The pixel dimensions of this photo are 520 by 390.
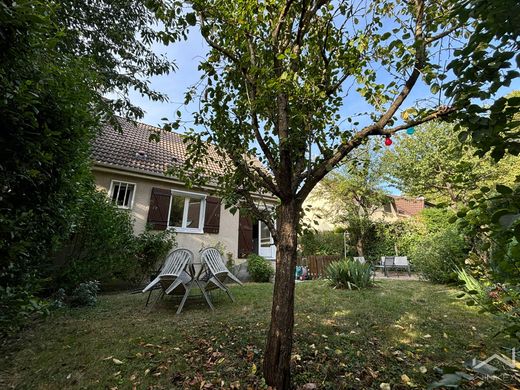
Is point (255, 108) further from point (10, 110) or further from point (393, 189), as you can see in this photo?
point (393, 189)

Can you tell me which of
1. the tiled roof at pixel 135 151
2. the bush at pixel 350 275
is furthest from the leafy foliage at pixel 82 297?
the bush at pixel 350 275

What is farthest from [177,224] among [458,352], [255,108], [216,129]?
[458,352]

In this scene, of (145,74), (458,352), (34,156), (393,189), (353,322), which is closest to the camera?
(34,156)

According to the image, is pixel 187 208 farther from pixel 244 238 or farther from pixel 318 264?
pixel 318 264

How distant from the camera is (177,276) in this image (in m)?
4.78

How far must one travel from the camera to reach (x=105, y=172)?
7855 millimetres

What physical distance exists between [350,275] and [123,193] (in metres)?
7.04

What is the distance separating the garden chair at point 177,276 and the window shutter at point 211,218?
4.07m

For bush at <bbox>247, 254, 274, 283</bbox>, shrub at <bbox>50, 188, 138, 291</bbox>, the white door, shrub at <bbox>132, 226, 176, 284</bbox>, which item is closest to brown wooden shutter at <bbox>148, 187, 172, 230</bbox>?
shrub at <bbox>132, 226, 176, 284</bbox>

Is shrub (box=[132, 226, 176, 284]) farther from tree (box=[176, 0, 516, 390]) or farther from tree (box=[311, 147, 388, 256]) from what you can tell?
tree (box=[311, 147, 388, 256])

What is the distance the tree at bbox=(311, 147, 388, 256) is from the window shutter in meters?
7.90

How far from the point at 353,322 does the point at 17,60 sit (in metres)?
4.61

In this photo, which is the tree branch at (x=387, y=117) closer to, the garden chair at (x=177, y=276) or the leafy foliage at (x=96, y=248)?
the garden chair at (x=177, y=276)

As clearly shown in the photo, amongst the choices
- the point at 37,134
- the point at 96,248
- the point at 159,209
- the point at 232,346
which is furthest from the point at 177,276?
the point at 159,209
